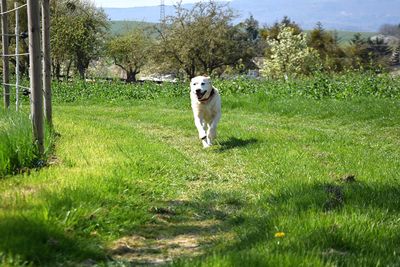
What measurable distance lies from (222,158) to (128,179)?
257cm

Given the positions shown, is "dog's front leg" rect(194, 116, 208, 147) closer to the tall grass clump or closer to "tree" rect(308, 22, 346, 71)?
the tall grass clump

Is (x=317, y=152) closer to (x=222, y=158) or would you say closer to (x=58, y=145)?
(x=222, y=158)

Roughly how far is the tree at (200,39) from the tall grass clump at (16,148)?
3998 cm

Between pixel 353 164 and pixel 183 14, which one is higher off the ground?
pixel 183 14

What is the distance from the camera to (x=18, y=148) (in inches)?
249

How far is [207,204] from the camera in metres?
5.40

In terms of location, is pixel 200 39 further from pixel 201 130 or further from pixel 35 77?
pixel 35 77

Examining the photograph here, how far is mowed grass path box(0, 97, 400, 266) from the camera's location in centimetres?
355

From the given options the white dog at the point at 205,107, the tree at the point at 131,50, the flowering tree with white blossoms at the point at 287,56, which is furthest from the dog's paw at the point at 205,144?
the flowering tree with white blossoms at the point at 287,56

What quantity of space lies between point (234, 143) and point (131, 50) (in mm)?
46307

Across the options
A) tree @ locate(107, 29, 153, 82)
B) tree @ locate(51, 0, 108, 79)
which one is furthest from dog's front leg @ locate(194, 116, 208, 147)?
tree @ locate(107, 29, 153, 82)

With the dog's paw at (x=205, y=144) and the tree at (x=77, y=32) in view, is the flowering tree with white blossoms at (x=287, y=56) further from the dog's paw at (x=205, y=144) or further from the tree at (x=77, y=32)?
the dog's paw at (x=205, y=144)

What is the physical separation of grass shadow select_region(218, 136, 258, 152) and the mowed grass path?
3 centimetres

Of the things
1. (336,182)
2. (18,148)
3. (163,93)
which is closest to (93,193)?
(18,148)
